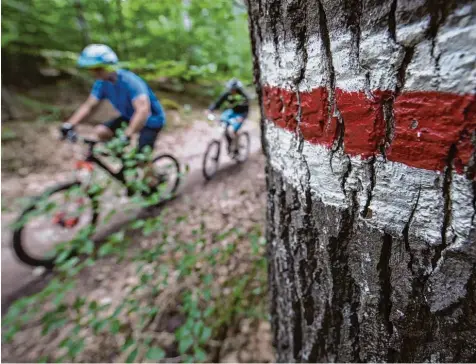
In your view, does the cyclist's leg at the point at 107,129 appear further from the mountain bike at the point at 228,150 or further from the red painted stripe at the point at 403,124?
the red painted stripe at the point at 403,124

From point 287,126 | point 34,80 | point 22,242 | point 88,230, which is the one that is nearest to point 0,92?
point 34,80

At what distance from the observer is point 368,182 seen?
56cm

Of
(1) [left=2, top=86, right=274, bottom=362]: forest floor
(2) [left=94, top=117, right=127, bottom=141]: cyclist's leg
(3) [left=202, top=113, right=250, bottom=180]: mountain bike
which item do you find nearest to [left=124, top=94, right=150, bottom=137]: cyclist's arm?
(2) [left=94, top=117, right=127, bottom=141]: cyclist's leg

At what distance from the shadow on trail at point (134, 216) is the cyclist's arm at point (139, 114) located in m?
1.42

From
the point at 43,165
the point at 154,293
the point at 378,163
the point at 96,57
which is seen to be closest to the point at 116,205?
the point at 96,57

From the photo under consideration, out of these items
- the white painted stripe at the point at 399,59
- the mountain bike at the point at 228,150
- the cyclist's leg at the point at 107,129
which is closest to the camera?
the white painted stripe at the point at 399,59

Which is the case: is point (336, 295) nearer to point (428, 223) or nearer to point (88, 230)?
point (428, 223)

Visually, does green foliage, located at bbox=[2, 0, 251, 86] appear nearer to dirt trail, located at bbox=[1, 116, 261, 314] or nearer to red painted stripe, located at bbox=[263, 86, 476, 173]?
dirt trail, located at bbox=[1, 116, 261, 314]

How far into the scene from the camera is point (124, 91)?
3334 mm

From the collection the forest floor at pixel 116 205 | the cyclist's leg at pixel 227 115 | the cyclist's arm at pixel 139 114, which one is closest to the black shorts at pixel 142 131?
the cyclist's arm at pixel 139 114

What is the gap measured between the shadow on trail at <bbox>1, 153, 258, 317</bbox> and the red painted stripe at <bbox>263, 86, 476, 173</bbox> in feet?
11.4

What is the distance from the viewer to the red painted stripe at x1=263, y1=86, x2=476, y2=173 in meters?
0.41

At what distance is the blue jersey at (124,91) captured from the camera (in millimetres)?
3254

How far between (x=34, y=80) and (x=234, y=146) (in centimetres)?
583
